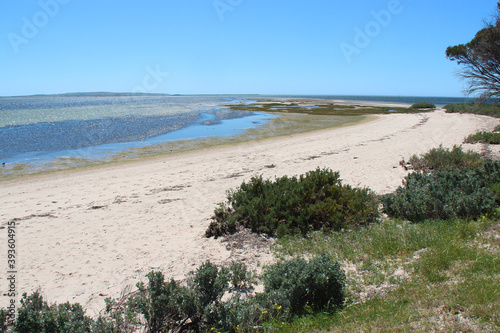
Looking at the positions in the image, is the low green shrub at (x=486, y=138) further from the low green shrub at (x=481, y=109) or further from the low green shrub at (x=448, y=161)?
the low green shrub at (x=481, y=109)

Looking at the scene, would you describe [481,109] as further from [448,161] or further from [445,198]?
[445,198]

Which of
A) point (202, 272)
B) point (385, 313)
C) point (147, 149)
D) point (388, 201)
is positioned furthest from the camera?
point (147, 149)

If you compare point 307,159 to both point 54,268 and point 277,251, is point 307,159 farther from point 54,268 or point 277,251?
point 54,268

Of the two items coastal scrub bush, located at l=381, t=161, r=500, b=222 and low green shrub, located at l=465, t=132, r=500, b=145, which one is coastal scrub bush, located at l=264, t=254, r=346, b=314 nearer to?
coastal scrub bush, located at l=381, t=161, r=500, b=222

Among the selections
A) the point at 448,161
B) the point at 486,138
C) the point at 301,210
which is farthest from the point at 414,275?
the point at 486,138

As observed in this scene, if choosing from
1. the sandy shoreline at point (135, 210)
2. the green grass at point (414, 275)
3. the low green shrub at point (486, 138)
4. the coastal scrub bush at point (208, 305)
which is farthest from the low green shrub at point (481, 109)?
the coastal scrub bush at point (208, 305)

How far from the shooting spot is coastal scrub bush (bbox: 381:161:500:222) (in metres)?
5.68

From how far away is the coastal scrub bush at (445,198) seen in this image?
568 centimetres

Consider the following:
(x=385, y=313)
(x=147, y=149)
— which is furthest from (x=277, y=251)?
(x=147, y=149)

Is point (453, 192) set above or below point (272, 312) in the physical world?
above

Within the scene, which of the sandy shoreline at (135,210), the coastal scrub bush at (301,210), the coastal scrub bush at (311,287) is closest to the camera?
the coastal scrub bush at (311,287)

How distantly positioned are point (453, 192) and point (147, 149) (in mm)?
15800

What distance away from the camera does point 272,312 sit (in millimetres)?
3514

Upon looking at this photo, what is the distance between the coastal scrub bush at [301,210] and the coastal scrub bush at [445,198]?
578 mm
